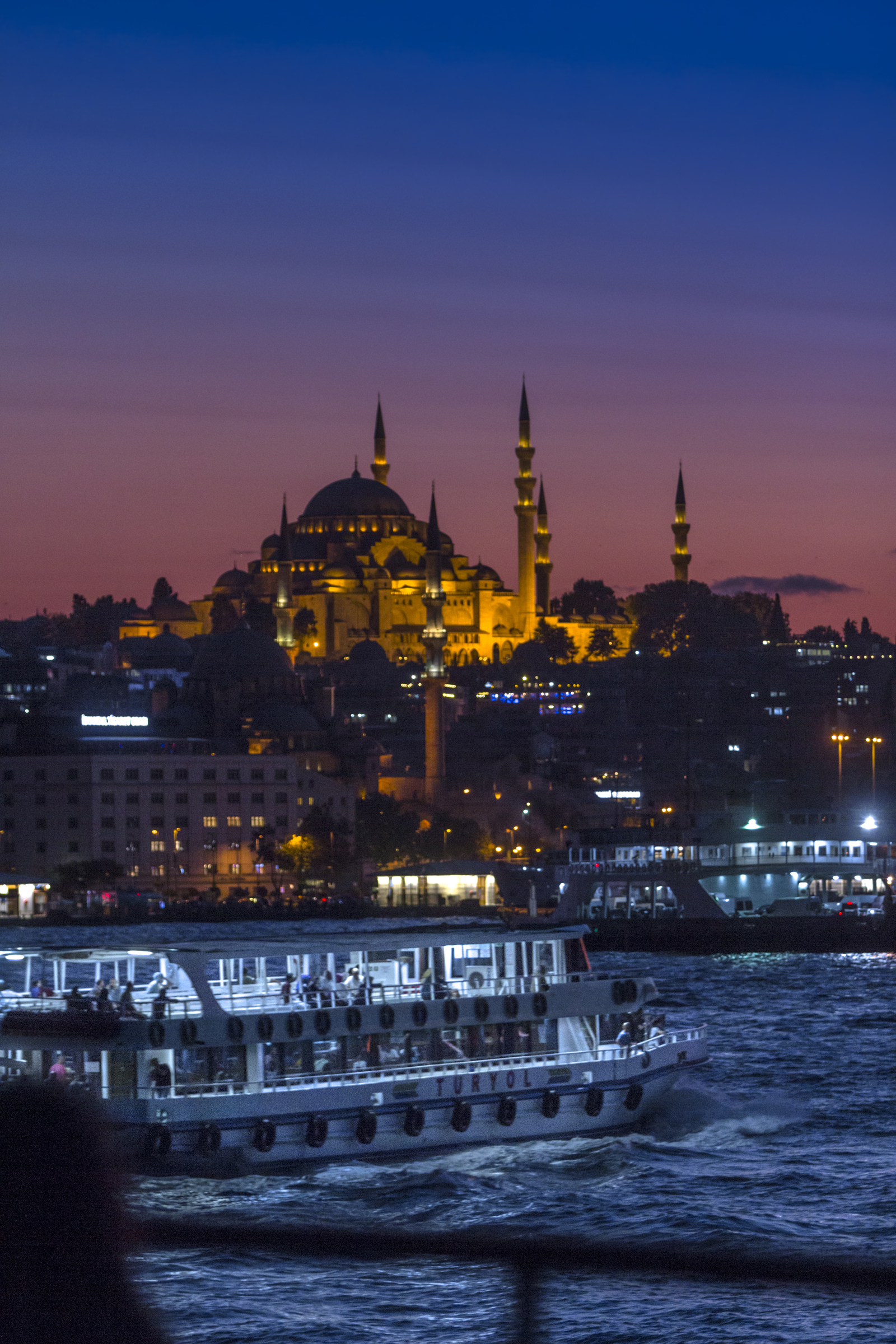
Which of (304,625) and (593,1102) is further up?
(304,625)

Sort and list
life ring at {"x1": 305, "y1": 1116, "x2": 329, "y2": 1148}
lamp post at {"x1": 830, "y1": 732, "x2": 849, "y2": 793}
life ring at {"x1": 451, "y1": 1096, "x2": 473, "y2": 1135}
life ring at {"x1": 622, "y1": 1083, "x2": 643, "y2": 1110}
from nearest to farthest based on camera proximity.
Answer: life ring at {"x1": 305, "y1": 1116, "x2": 329, "y2": 1148} → life ring at {"x1": 451, "y1": 1096, "x2": 473, "y2": 1135} → life ring at {"x1": 622, "y1": 1083, "x2": 643, "y2": 1110} → lamp post at {"x1": 830, "y1": 732, "x2": 849, "y2": 793}

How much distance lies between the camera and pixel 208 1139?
22172 mm

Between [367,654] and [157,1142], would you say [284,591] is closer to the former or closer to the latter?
[367,654]

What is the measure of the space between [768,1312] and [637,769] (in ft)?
363

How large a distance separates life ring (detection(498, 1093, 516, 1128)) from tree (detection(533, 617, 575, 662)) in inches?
5259

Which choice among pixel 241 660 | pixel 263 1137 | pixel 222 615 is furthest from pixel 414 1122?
pixel 222 615

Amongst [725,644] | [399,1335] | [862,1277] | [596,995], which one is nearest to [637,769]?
[725,644]

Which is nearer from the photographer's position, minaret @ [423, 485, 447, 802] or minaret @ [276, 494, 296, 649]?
minaret @ [423, 485, 447, 802]

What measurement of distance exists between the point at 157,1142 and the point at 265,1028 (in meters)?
2.06

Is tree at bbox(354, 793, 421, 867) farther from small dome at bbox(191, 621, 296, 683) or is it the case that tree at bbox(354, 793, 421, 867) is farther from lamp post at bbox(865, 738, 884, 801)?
lamp post at bbox(865, 738, 884, 801)

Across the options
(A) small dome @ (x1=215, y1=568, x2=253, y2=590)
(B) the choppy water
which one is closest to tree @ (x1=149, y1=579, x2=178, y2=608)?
(A) small dome @ (x1=215, y1=568, x2=253, y2=590)

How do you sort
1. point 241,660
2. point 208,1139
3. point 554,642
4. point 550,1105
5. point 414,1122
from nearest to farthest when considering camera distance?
1. point 208,1139
2. point 414,1122
3. point 550,1105
4. point 241,660
5. point 554,642

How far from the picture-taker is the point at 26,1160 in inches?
115

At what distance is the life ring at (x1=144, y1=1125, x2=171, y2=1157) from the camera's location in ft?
71.5
